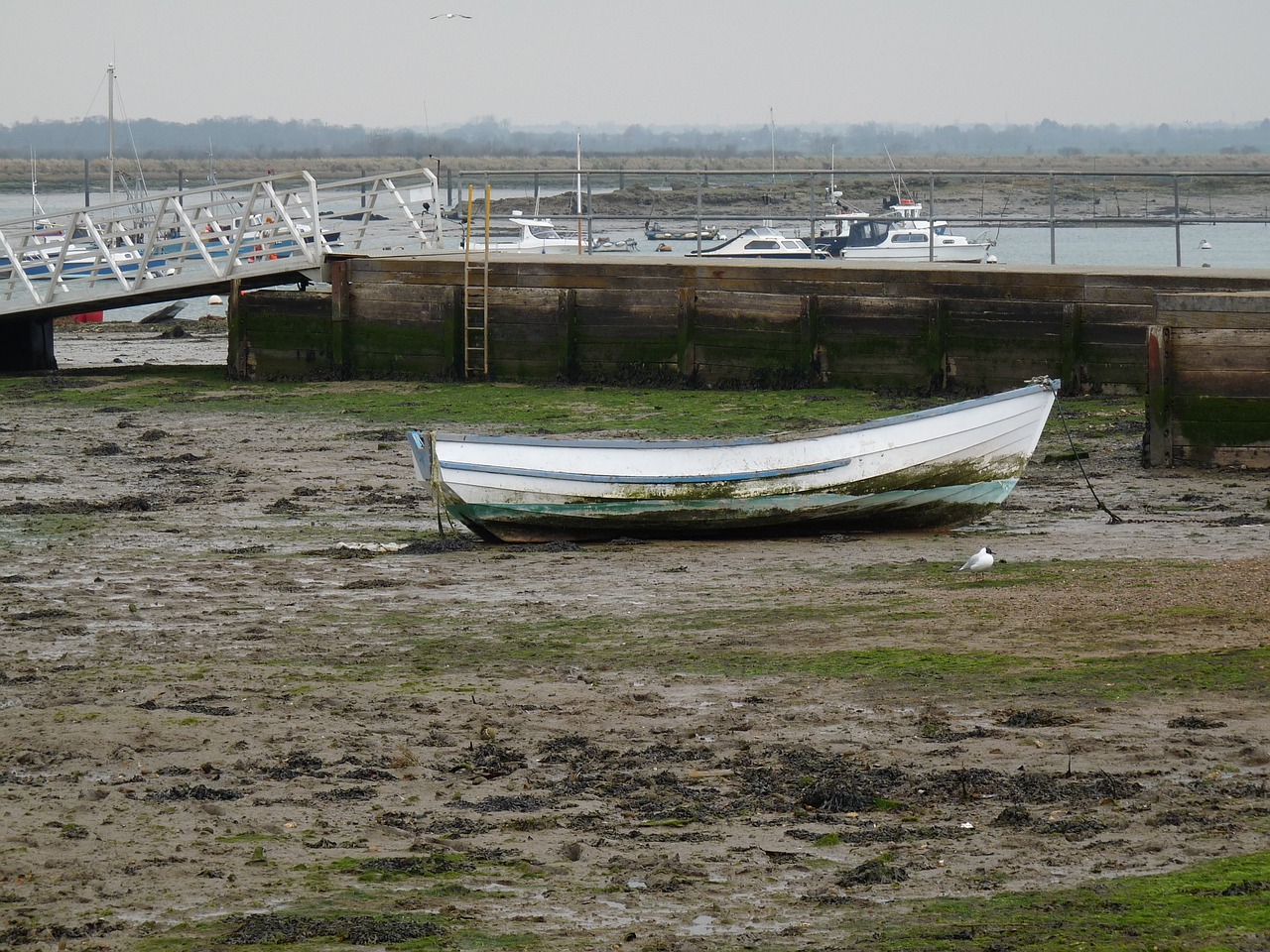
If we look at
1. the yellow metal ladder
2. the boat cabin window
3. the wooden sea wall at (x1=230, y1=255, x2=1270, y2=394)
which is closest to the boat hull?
the boat cabin window

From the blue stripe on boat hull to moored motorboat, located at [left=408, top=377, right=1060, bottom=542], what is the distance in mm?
11

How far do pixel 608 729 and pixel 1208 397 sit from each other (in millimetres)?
9546

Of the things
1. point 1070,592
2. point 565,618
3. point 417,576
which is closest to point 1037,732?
point 1070,592

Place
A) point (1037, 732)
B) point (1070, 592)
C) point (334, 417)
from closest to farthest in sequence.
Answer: point (1037, 732) → point (1070, 592) → point (334, 417)

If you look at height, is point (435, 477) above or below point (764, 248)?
below

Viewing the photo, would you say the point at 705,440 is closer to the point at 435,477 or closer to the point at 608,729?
the point at 435,477

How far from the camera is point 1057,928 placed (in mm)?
5094

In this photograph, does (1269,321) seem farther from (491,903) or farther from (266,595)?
(491,903)

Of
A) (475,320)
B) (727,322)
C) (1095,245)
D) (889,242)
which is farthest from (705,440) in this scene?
(1095,245)

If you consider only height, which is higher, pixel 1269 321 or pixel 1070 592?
pixel 1269 321

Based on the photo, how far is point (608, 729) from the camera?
7.73 metres

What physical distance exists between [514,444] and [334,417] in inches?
309

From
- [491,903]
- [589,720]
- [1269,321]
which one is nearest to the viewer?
[491,903]

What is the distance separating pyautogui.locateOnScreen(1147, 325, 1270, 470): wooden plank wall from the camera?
15.3 meters
